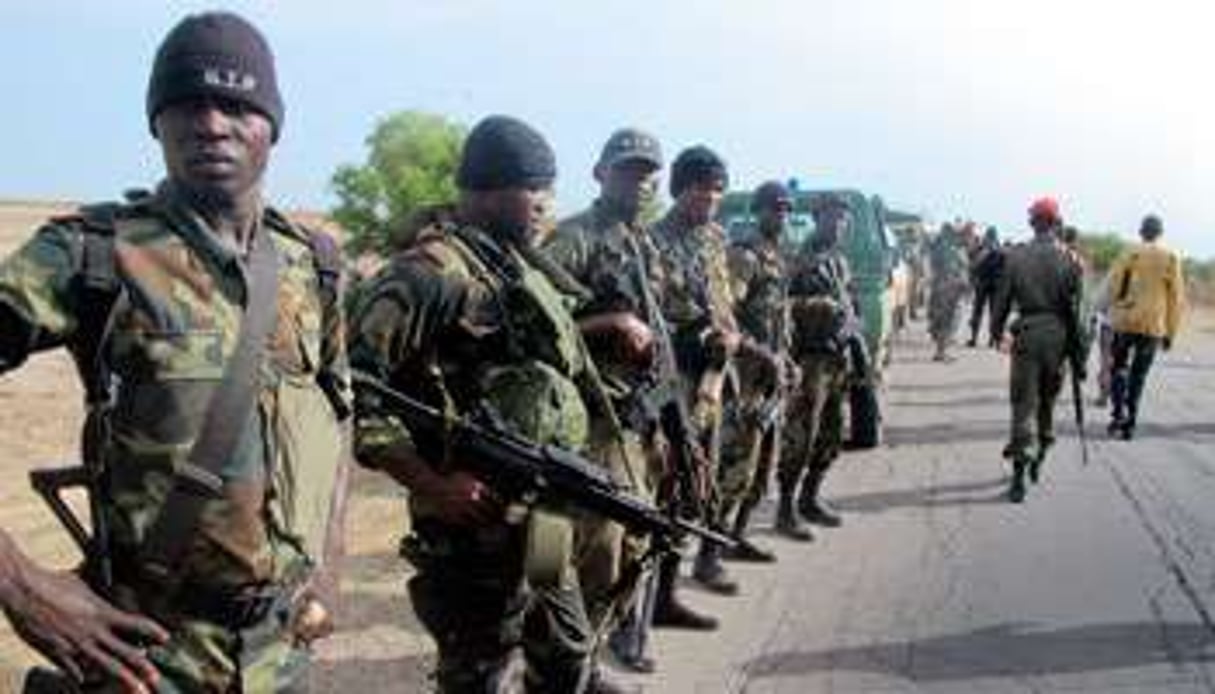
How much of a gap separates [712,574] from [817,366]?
2132 mm

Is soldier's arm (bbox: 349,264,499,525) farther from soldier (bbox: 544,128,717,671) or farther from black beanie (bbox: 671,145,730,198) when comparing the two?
black beanie (bbox: 671,145,730,198)

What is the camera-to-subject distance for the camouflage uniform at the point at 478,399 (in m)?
4.29

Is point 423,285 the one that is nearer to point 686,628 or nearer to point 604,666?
point 604,666

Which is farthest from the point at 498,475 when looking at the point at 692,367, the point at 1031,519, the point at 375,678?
the point at 1031,519

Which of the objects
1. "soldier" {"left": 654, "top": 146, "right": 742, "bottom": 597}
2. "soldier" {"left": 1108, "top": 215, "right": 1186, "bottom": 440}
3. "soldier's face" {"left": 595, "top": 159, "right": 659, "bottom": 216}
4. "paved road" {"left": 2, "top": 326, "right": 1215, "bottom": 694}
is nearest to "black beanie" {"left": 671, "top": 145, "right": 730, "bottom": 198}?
"soldier" {"left": 654, "top": 146, "right": 742, "bottom": 597}

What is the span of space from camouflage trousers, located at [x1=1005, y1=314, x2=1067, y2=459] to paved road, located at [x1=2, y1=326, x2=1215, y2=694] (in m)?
0.42

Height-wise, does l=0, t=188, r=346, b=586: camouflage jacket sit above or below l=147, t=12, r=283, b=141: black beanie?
below

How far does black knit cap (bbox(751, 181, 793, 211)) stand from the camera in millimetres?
9039

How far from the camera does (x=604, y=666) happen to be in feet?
21.9

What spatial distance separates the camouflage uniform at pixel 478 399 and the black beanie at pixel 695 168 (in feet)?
9.38

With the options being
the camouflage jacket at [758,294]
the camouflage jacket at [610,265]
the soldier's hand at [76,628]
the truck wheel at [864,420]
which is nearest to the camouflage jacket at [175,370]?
the soldier's hand at [76,628]

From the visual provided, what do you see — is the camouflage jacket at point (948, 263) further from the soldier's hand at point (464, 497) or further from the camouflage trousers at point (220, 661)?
the camouflage trousers at point (220, 661)

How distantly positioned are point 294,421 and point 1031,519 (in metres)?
8.20

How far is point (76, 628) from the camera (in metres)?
2.65
